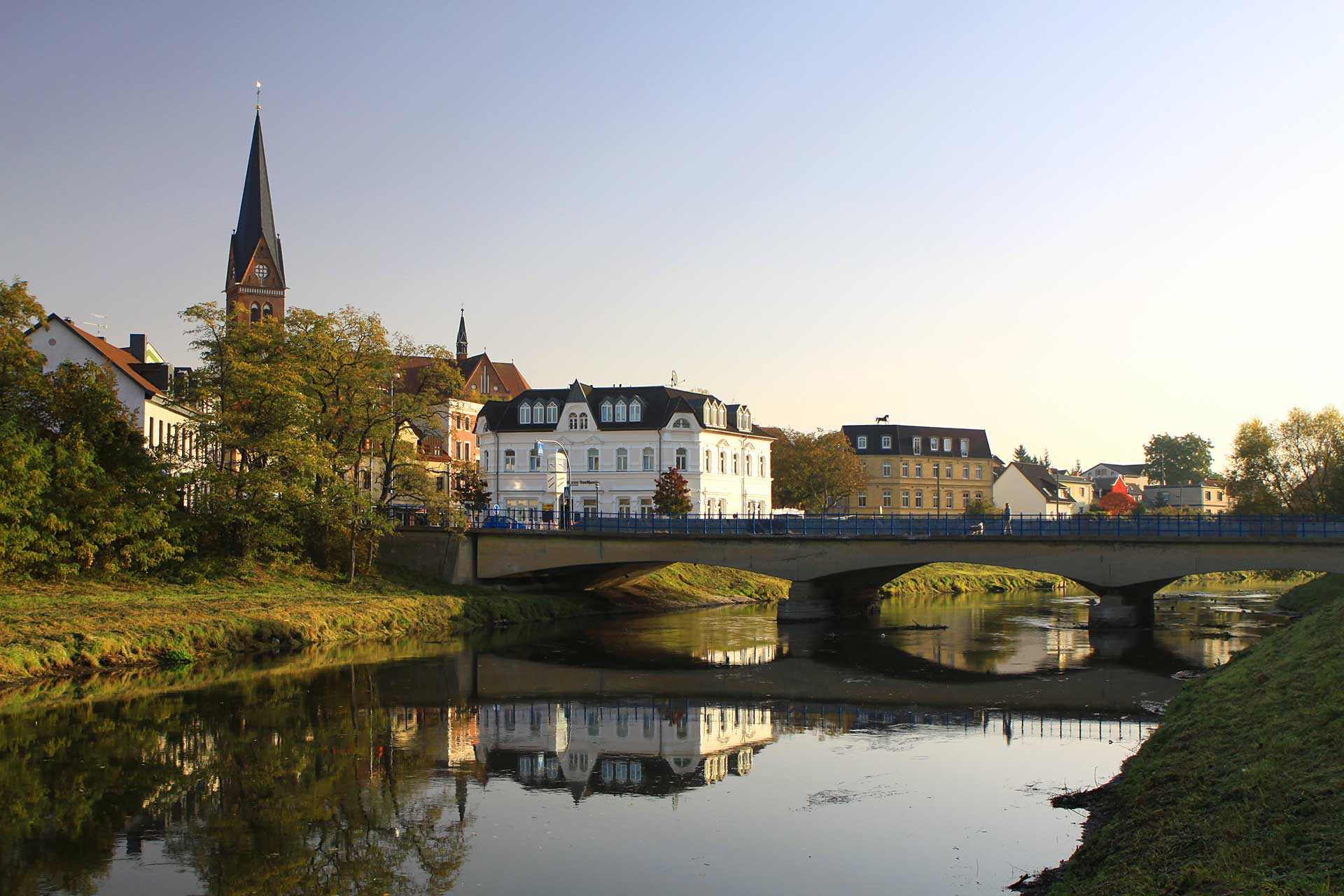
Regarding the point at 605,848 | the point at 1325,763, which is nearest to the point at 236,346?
the point at 605,848

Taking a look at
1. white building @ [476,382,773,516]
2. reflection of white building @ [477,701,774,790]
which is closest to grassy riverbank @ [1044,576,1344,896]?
reflection of white building @ [477,701,774,790]

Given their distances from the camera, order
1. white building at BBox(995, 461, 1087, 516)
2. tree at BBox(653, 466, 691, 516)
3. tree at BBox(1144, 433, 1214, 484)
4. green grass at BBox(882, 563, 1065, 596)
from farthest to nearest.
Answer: tree at BBox(1144, 433, 1214, 484) → white building at BBox(995, 461, 1087, 516) → green grass at BBox(882, 563, 1065, 596) → tree at BBox(653, 466, 691, 516)

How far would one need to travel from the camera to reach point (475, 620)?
54125 millimetres

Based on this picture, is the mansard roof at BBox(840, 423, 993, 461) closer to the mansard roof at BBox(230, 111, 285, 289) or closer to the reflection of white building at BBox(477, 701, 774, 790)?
the mansard roof at BBox(230, 111, 285, 289)

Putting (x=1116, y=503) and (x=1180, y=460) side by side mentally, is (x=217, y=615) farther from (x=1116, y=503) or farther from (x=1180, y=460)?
(x=1180, y=460)

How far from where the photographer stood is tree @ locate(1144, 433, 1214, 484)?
631 ft

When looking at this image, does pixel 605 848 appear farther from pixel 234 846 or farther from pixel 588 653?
pixel 588 653

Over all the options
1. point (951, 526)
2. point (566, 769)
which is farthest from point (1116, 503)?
point (566, 769)

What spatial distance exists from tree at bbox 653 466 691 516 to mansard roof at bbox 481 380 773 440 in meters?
6.85

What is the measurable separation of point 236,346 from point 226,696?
23.8 m

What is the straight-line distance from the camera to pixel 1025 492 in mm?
125000

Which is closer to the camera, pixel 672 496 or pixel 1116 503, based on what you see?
pixel 672 496

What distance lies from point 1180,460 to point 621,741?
187m

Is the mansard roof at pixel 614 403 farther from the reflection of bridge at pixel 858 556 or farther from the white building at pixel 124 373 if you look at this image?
the white building at pixel 124 373
